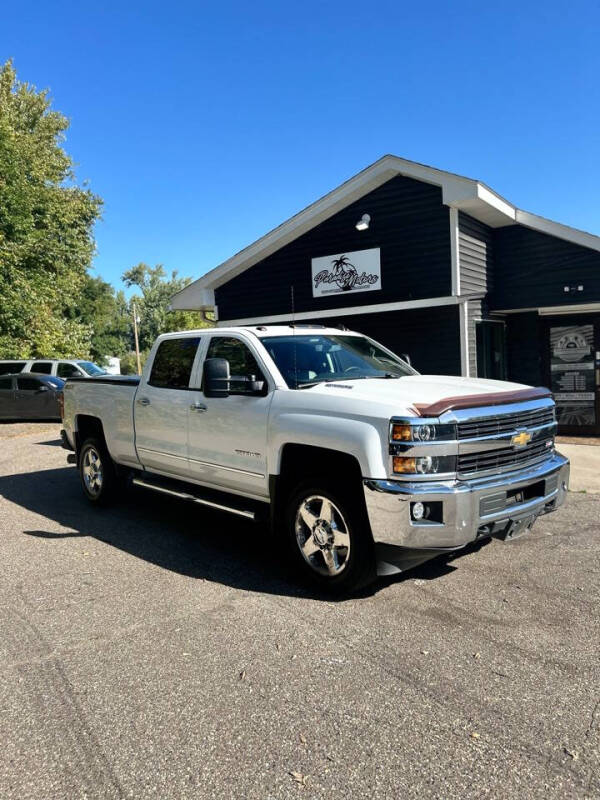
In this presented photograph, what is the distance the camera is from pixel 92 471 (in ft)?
23.3

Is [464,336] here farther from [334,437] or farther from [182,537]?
[334,437]

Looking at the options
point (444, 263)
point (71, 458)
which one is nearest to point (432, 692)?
point (71, 458)

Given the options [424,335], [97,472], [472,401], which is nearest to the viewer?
[472,401]

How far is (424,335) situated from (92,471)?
7951 millimetres

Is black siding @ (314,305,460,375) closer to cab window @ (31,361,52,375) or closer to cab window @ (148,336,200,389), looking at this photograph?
cab window @ (148,336,200,389)

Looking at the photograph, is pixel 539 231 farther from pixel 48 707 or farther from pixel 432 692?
pixel 48 707

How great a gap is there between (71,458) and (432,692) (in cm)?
564

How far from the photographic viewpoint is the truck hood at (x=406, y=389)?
3.99 m

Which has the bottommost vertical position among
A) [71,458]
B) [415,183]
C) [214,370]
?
[71,458]

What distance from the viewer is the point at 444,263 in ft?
39.6

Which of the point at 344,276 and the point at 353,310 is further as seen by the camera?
the point at 344,276

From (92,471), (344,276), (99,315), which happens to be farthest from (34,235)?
(99,315)

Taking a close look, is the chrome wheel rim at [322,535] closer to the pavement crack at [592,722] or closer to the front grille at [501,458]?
the front grille at [501,458]

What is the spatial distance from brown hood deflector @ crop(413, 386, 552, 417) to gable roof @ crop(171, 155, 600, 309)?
807 centimetres
